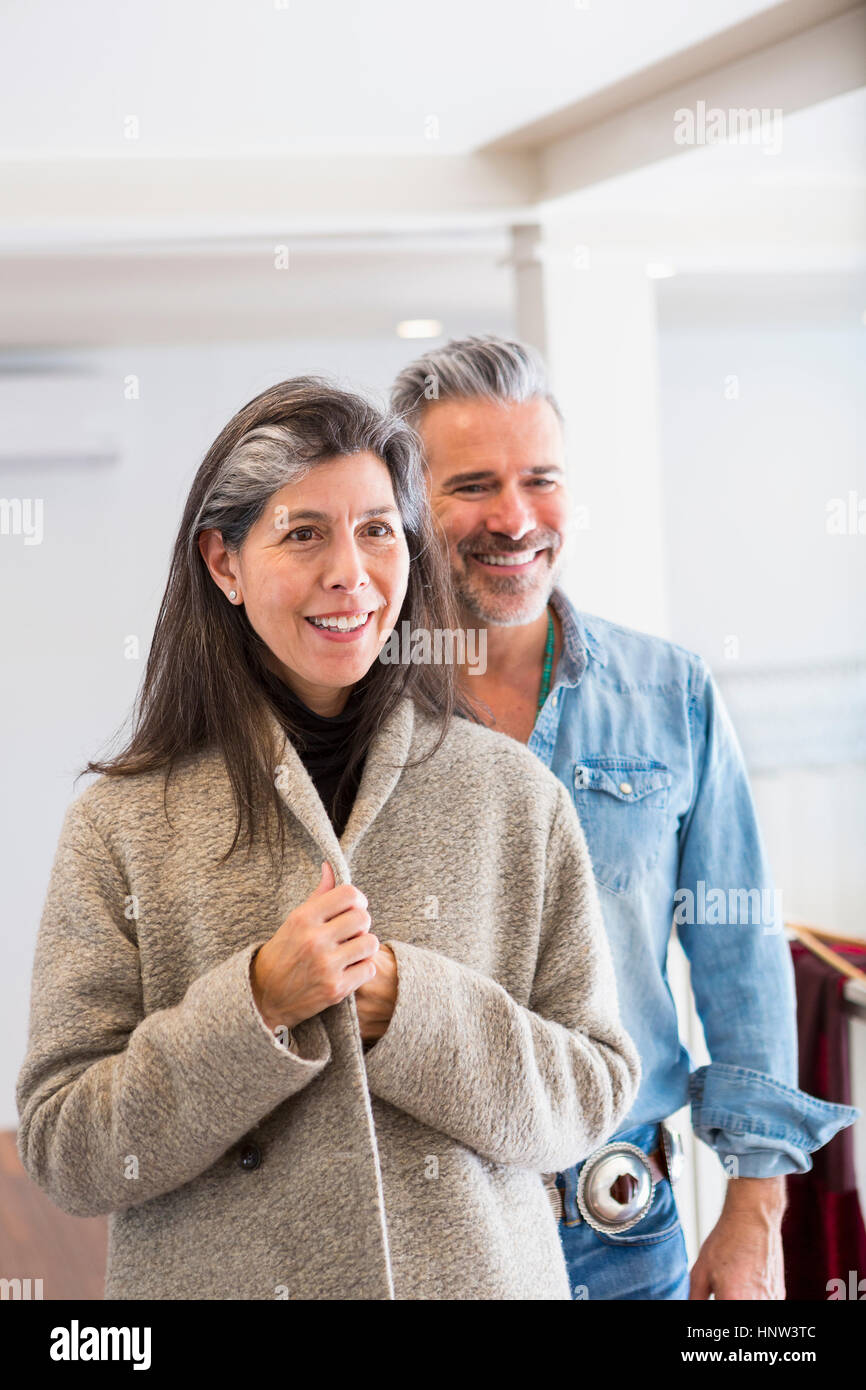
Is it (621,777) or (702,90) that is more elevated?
(702,90)

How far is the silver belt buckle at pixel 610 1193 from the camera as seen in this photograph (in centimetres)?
132

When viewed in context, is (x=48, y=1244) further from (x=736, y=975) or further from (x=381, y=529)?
(x=381, y=529)

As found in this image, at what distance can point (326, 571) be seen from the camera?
106cm

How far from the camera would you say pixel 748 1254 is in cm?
135

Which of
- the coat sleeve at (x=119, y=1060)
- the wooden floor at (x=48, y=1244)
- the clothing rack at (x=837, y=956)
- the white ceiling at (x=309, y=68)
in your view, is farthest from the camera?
the wooden floor at (x=48, y=1244)

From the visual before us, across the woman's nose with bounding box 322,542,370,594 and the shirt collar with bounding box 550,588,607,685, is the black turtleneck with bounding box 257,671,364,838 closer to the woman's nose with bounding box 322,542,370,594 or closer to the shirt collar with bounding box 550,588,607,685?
the woman's nose with bounding box 322,542,370,594

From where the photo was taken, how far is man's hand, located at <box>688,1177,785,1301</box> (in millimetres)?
1345

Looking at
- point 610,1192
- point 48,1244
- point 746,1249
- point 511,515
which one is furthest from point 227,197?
point 48,1244

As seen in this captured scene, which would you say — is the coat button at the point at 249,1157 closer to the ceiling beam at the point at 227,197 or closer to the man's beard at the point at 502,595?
the man's beard at the point at 502,595

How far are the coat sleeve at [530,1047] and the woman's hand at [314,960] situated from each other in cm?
5

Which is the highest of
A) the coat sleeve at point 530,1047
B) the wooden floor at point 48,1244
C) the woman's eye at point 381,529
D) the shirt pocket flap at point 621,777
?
the woman's eye at point 381,529

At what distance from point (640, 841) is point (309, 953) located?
0.51 m
